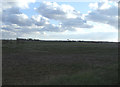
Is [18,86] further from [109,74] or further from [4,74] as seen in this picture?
[109,74]

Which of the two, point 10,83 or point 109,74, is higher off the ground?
point 109,74

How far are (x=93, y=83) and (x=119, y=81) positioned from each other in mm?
1977

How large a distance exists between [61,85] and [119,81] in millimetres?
3731

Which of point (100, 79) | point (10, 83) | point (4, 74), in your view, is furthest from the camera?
point (4, 74)

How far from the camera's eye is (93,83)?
978 cm

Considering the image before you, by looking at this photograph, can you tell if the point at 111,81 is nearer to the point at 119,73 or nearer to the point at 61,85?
the point at 119,73

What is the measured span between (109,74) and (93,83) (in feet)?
7.74

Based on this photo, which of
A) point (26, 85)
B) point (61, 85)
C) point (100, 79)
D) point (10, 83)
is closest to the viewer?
point (61, 85)

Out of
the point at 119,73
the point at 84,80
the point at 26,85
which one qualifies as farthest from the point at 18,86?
the point at 119,73

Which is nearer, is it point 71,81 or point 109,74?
point 71,81

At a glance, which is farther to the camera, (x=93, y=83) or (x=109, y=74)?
(x=109, y=74)

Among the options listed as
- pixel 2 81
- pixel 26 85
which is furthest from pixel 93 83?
pixel 2 81

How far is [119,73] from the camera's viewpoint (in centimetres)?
1194

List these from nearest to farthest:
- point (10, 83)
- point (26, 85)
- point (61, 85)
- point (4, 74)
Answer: point (61, 85) → point (26, 85) → point (10, 83) → point (4, 74)
